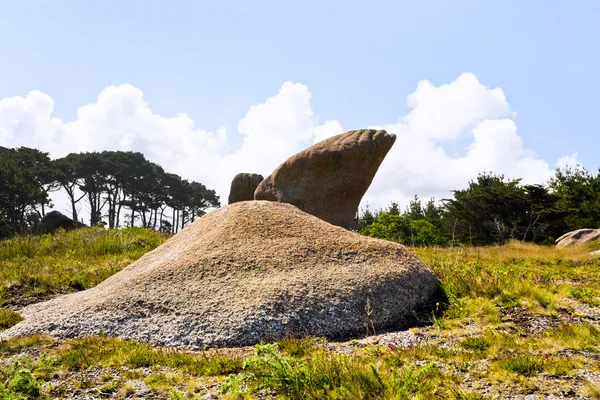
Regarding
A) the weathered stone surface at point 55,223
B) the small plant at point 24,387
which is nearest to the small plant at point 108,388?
the small plant at point 24,387

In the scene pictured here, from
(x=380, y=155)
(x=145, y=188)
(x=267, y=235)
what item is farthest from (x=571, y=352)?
(x=145, y=188)

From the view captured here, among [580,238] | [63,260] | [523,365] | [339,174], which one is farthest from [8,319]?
[580,238]

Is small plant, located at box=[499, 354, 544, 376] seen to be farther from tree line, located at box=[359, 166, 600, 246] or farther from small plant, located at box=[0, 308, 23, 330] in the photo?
tree line, located at box=[359, 166, 600, 246]

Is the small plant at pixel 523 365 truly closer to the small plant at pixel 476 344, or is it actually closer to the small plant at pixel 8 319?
the small plant at pixel 476 344

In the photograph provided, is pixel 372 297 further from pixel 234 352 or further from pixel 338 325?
pixel 234 352

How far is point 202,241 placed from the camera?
24.9 ft

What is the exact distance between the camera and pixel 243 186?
2342cm

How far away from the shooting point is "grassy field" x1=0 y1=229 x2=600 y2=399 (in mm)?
3582

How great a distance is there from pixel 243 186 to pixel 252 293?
17801 millimetres

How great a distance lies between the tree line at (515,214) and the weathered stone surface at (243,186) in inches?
266

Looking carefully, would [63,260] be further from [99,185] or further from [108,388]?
[99,185]

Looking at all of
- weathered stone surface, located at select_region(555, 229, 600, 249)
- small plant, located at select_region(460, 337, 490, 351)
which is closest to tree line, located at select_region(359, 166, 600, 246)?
weathered stone surface, located at select_region(555, 229, 600, 249)

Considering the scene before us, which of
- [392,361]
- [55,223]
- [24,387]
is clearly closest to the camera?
[24,387]

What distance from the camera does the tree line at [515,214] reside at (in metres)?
22.2
